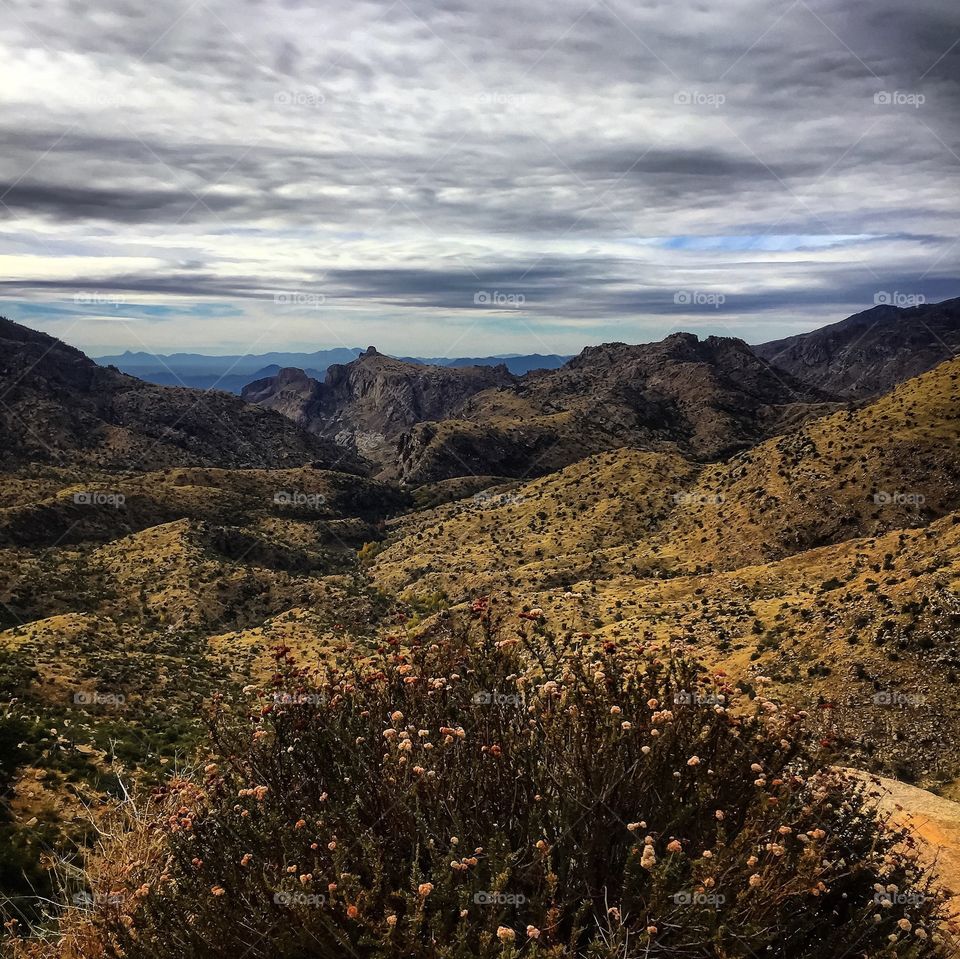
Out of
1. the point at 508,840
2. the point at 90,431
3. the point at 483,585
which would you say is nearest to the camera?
the point at 508,840

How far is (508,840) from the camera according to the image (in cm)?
520

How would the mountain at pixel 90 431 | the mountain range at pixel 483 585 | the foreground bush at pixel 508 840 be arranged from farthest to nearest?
the mountain at pixel 90 431, the mountain range at pixel 483 585, the foreground bush at pixel 508 840

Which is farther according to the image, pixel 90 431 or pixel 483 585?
pixel 90 431

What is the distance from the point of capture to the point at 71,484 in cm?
10181

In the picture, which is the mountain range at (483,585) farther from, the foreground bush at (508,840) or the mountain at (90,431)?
the mountain at (90,431)

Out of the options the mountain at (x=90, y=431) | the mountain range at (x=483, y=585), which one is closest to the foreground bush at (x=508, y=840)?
the mountain range at (x=483, y=585)

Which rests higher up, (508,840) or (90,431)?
(90,431)

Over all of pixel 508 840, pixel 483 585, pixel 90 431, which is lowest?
pixel 483 585

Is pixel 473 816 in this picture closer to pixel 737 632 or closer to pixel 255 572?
pixel 737 632

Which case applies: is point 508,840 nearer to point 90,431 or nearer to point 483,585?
point 483,585

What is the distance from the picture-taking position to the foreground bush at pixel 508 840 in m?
4.66

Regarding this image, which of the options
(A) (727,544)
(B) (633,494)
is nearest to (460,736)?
(A) (727,544)

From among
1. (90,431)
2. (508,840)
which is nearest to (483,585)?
(508,840)

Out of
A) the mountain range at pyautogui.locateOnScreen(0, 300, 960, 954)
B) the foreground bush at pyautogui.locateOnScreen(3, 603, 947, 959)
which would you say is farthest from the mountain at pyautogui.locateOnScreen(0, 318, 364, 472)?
the foreground bush at pyautogui.locateOnScreen(3, 603, 947, 959)
